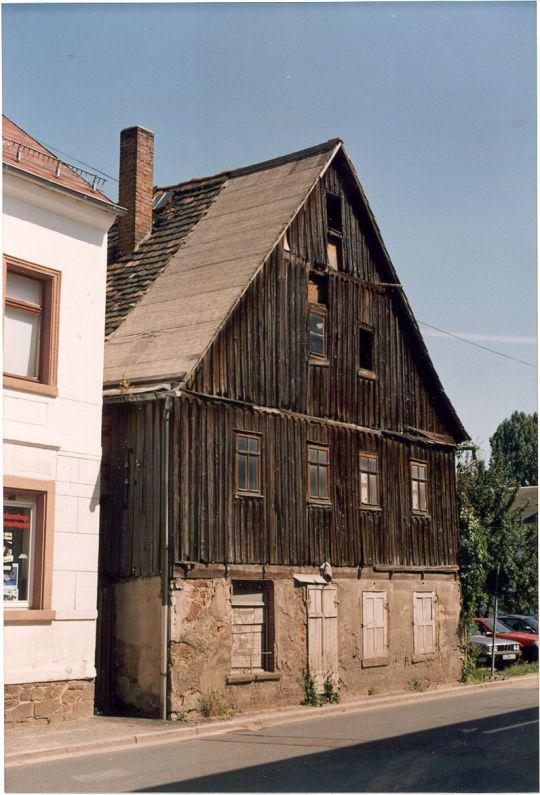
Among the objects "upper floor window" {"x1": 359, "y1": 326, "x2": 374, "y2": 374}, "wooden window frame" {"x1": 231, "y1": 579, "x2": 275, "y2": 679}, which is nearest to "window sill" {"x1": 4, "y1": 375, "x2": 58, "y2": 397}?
"wooden window frame" {"x1": 231, "y1": 579, "x2": 275, "y2": 679}

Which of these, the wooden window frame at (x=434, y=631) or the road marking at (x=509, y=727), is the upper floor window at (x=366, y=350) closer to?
the wooden window frame at (x=434, y=631)

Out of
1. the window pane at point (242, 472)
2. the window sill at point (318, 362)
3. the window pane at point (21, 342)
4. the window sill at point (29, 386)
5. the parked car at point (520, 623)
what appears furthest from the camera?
the parked car at point (520, 623)

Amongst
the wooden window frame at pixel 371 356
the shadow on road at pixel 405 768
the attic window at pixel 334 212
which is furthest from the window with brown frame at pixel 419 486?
the shadow on road at pixel 405 768

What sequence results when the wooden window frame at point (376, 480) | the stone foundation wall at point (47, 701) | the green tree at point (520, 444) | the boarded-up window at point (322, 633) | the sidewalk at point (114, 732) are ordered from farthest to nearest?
the green tree at point (520, 444) → the wooden window frame at point (376, 480) → the boarded-up window at point (322, 633) → the stone foundation wall at point (47, 701) → the sidewalk at point (114, 732)

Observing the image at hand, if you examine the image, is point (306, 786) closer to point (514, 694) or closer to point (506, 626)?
point (514, 694)

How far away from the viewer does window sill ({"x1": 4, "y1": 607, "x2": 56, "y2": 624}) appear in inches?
551

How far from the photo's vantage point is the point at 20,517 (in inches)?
574

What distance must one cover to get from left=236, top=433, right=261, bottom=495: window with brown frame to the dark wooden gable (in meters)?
0.77

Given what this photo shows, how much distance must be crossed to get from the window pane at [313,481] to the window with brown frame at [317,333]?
7.45 feet

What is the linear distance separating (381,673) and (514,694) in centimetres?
287

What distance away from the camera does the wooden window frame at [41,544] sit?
14.3 meters

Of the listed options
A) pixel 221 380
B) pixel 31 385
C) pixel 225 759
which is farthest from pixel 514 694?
pixel 31 385

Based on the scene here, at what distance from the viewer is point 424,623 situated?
75.0 ft

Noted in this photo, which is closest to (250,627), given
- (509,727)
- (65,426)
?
(509,727)
